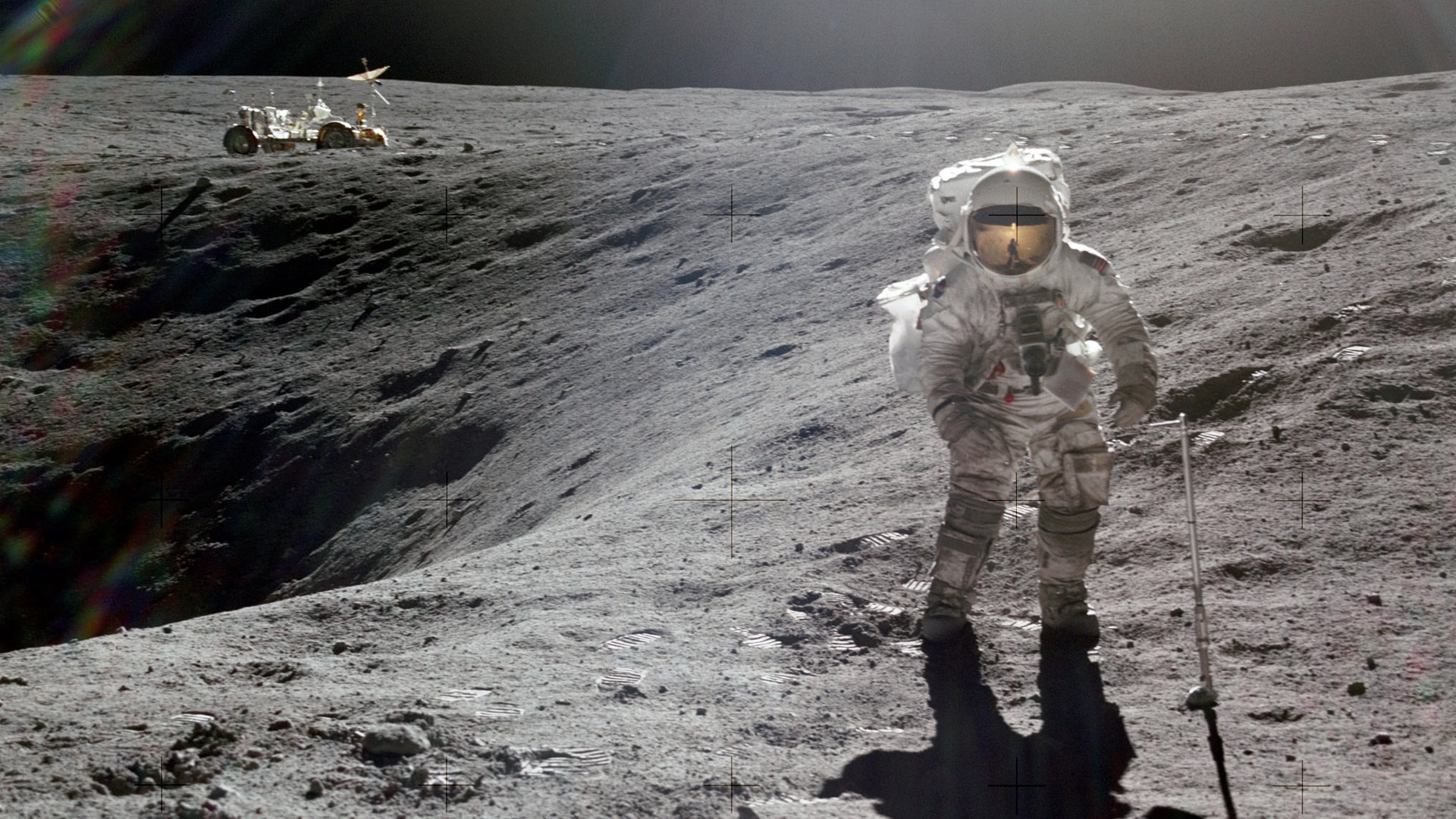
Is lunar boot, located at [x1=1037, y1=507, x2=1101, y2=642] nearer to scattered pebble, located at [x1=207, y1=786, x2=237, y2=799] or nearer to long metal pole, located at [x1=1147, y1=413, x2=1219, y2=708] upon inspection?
long metal pole, located at [x1=1147, y1=413, x2=1219, y2=708]

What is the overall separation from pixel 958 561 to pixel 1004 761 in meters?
0.61

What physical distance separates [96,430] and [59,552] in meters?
1.02

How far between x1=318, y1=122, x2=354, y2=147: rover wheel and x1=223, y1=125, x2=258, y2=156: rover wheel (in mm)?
665

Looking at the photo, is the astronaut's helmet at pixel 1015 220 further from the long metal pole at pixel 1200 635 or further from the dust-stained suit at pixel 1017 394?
the long metal pole at pixel 1200 635

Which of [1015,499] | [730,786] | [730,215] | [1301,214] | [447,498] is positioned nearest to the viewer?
[730,786]

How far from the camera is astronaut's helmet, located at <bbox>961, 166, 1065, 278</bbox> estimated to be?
8.66ft

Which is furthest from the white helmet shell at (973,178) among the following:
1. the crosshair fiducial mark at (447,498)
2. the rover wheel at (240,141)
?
the rover wheel at (240,141)

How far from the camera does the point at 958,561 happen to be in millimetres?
2854

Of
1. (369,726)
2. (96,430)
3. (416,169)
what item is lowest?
(369,726)

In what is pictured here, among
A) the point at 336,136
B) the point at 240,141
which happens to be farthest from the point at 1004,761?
the point at 240,141

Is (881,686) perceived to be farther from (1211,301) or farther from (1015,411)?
(1211,301)

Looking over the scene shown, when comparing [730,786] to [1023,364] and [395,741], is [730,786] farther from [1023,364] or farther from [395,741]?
[1023,364]

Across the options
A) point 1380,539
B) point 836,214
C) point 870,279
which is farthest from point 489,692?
point 836,214

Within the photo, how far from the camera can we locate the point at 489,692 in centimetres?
265
